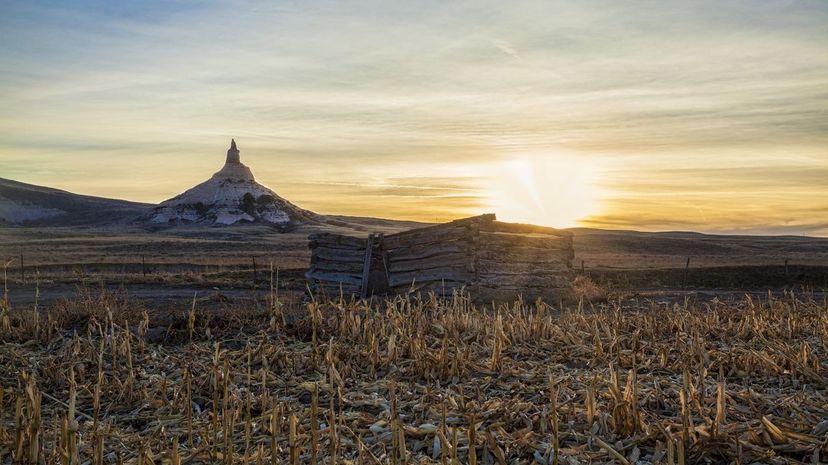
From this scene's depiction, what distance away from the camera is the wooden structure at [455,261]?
56.8 feet

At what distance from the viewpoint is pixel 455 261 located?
57.0 feet

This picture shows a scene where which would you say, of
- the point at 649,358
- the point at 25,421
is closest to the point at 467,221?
the point at 649,358

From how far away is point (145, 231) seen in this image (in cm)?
9200

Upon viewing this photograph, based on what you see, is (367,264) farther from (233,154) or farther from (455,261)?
(233,154)

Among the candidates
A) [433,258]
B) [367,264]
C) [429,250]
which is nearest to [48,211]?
[367,264]

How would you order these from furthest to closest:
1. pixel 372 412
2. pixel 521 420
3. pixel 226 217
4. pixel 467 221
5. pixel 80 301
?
pixel 226 217 < pixel 467 221 < pixel 80 301 < pixel 372 412 < pixel 521 420

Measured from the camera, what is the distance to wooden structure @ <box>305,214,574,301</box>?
56.8 feet

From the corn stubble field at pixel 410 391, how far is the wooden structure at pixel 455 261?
724 centimetres

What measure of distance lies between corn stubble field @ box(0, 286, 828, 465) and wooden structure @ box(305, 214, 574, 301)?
7239 millimetres

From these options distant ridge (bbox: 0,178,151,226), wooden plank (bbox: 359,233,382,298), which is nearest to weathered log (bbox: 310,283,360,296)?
wooden plank (bbox: 359,233,382,298)

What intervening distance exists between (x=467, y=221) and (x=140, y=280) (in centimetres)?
1338

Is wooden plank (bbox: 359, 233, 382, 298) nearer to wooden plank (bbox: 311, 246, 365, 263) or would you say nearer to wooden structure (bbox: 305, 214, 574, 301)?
wooden structure (bbox: 305, 214, 574, 301)

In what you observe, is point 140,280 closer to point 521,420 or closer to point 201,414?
point 201,414

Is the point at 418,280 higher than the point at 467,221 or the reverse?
the reverse
